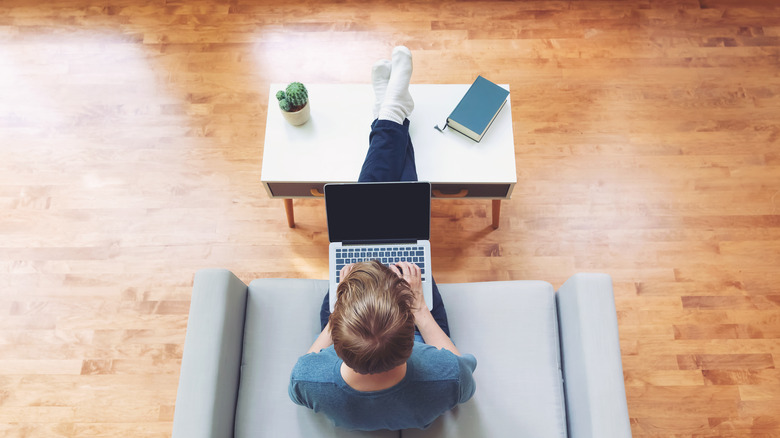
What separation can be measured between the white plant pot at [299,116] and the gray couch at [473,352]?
55cm

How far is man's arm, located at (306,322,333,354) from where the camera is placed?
1463 millimetres

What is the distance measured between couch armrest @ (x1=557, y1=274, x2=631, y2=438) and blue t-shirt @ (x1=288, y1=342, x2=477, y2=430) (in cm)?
34

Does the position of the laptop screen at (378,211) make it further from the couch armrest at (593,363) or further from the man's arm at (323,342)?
the couch armrest at (593,363)

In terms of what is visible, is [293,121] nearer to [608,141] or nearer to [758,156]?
[608,141]

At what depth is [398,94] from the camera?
1.78 m

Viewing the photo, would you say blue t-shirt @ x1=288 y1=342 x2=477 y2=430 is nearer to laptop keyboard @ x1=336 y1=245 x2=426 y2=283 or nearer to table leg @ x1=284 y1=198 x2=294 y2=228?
laptop keyboard @ x1=336 y1=245 x2=426 y2=283

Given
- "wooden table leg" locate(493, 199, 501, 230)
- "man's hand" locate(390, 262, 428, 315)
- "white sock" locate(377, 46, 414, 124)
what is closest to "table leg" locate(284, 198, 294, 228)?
"white sock" locate(377, 46, 414, 124)

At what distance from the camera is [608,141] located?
2371 millimetres

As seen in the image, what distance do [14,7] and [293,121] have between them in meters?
1.89

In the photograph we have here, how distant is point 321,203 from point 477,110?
82cm

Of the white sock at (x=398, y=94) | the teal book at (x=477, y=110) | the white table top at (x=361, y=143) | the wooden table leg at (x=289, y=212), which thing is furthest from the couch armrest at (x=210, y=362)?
the teal book at (x=477, y=110)

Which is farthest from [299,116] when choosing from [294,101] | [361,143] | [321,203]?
[321,203]

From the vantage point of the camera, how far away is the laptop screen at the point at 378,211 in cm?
153

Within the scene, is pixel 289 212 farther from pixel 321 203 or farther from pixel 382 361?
pixel 382 361
